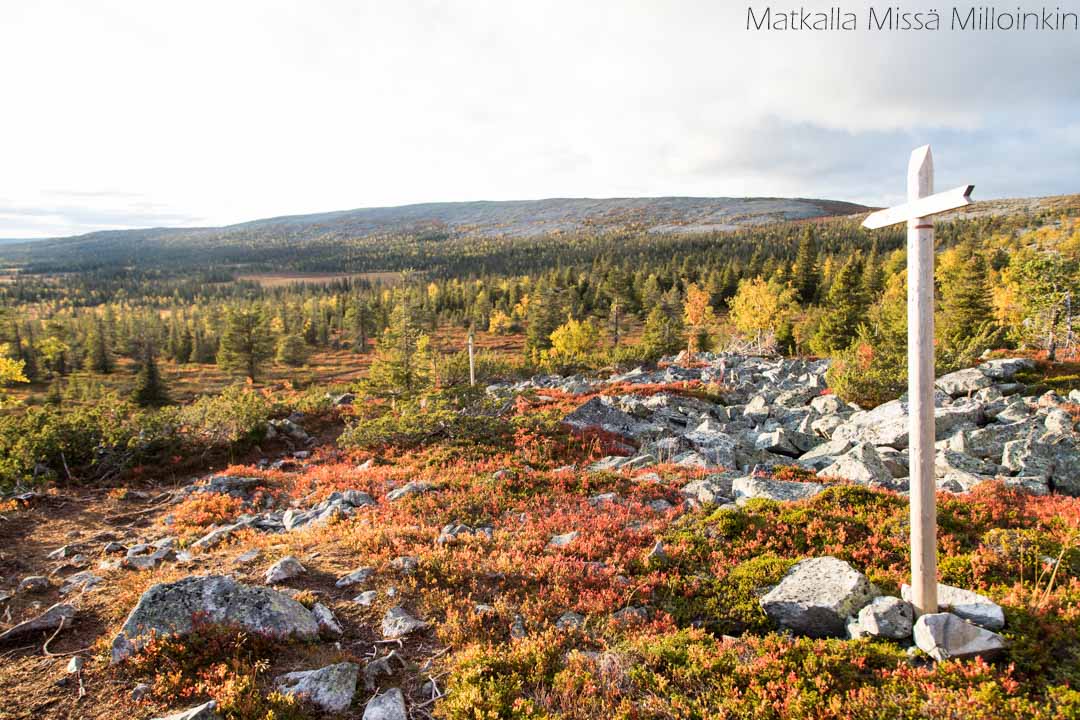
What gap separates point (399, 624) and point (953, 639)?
6031 mm

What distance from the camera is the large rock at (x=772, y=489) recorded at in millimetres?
9922

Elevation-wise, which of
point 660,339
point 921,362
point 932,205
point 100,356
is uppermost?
point 932,205

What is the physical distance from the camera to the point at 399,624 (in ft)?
21.1

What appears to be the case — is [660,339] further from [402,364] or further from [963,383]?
[963,383]

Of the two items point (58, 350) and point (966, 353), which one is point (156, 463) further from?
point (58, 350)

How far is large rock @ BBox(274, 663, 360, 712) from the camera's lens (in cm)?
503

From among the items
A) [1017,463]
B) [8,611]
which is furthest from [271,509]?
[1017,463]

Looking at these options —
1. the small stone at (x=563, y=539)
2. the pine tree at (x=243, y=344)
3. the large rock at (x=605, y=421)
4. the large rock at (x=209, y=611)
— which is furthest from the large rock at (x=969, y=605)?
the pine tree at (x=243, y=344)

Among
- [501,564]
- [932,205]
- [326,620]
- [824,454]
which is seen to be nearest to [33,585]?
[326,620]

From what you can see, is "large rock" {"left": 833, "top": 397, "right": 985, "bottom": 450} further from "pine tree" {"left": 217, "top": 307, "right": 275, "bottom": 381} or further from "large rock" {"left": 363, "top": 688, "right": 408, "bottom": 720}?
"pine tree" {"left": 217, "top": 307, "right": 275, "bottom": 381}

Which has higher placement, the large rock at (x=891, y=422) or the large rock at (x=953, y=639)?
the large rock at (x=953, y=639)

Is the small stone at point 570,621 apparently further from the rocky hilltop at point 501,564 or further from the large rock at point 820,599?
the large rock at point 820,599

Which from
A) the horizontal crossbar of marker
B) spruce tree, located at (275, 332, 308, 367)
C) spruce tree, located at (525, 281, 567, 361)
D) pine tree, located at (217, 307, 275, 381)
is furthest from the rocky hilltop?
spruce tree, located at (275, 332, 308, 367)

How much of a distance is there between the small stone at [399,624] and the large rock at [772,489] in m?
6.52
